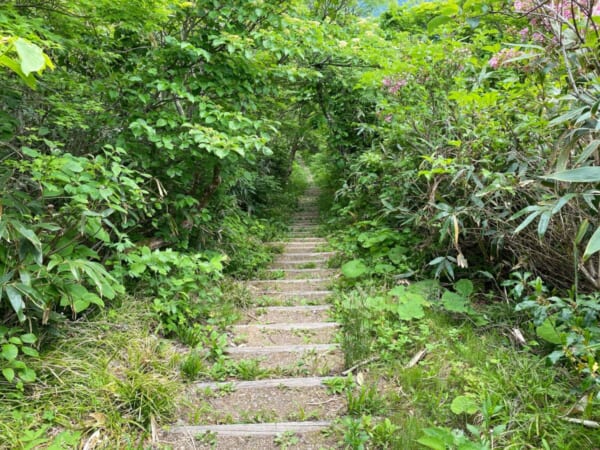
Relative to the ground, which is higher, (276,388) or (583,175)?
(583,175)

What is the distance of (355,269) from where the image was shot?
348 cm

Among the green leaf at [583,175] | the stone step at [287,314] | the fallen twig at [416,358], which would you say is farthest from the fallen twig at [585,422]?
the stone step at [287,314]

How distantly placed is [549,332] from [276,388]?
1562mm

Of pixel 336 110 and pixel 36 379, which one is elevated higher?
pixel 336 110

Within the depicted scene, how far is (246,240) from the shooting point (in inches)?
179

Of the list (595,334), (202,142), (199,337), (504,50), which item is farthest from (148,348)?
(504,50)

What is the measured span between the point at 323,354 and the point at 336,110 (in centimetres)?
495

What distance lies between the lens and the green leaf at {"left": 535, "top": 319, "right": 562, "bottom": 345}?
1862 millimetres

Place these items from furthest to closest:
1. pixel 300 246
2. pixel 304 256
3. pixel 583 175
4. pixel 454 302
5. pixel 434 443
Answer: pixel 300 246
pixel 304 256
pixel 454 302
pixel 434 443
pixel 583 175

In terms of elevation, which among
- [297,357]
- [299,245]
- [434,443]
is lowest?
[299,245]

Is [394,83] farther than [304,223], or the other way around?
[304,223]

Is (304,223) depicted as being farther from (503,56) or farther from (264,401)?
(264,401)

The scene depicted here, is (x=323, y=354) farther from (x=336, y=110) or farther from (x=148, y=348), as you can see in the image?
(x=336, y=110)

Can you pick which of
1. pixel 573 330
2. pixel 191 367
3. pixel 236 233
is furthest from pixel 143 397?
pixel 236 233
